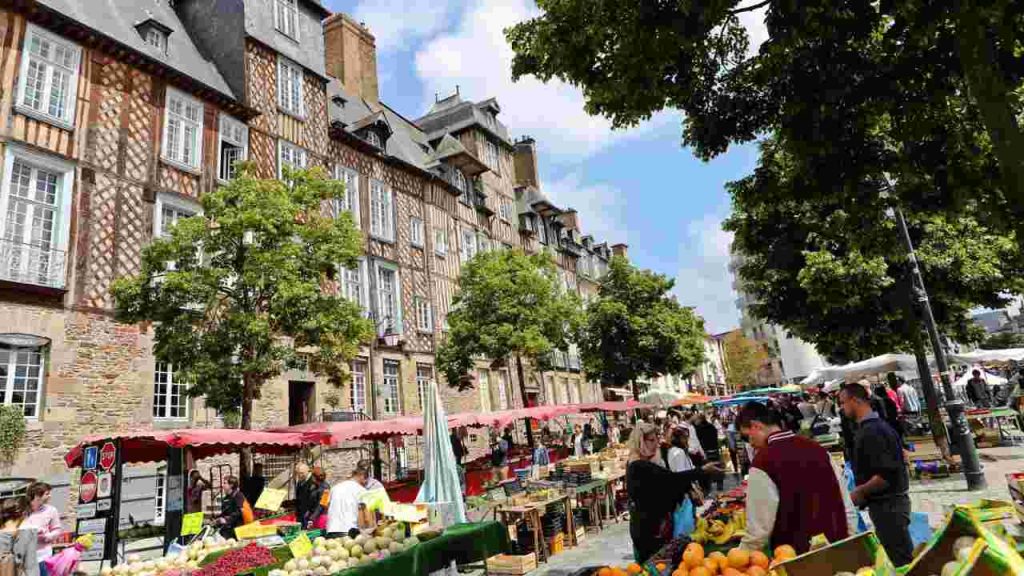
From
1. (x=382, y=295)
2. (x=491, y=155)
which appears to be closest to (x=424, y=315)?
(x=382, y=295)

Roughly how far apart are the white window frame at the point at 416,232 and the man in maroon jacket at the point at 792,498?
2139 centimetres

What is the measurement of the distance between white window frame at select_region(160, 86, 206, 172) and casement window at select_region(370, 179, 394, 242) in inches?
267

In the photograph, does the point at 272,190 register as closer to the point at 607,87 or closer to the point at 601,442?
the point at 607,87

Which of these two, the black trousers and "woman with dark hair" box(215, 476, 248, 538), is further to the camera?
"woman with dark hair" box(215, 476, 248, 538)

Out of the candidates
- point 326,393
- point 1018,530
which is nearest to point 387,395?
point 326,393

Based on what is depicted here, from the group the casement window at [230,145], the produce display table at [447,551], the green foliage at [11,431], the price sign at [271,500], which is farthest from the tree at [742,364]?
the produce display table at [447,551]

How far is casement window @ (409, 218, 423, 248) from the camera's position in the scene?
79.0ft

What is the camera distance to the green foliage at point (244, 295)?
38.2 ft

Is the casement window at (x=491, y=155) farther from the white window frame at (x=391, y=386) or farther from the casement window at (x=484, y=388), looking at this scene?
the white window frame at (x=391, y=386)

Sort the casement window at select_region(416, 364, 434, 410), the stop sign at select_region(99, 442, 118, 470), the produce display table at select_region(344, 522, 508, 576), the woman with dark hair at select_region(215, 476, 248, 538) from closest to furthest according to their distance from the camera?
the produce display table at select_region(344, 522, 508, 576)
the stop sign at select_region(99, 442, 118, 470)
the woman with dark hair at select_region(215, 476, 248, 538)
the casement window at select_region(416, 364, 434, 410)

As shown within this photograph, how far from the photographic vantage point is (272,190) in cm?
1285

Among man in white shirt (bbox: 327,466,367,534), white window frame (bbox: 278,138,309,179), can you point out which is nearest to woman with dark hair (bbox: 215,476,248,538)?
man in white shirt (bbox: 327,466,367,534)

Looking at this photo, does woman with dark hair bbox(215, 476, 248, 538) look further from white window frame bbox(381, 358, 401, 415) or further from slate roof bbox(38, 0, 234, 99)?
slate roof bbox(38, 0, 234, 99)

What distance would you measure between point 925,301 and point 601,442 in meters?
14.5
